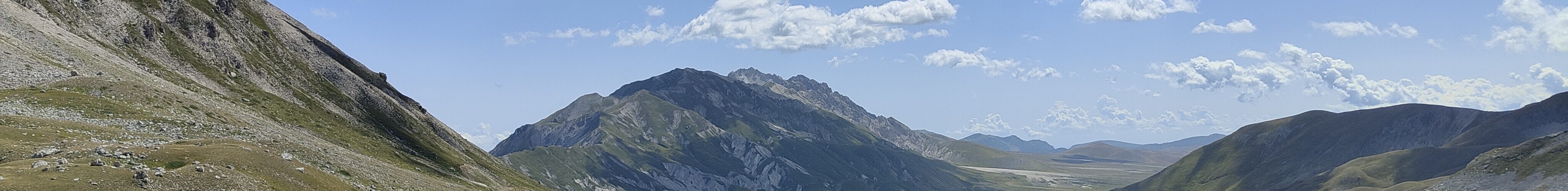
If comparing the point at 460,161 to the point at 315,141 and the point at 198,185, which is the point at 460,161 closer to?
the point at 315,141

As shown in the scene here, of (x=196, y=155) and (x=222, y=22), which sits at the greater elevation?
(x=222, y=22)

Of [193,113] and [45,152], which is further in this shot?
[193,113]

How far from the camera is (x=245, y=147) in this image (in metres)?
81.1

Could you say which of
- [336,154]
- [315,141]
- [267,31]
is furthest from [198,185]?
[267,31]

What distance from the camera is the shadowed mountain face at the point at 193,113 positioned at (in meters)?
68.8

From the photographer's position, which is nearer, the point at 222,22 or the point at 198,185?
the point at 198,185

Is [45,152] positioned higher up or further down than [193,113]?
further down

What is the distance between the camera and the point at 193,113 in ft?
362

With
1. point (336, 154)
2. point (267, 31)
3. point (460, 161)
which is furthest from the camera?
point (267, 31)

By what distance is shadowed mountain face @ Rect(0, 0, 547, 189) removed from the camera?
68.8 m

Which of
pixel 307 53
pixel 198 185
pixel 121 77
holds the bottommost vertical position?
pixel 198 185

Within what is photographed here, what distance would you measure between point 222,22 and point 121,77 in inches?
2717

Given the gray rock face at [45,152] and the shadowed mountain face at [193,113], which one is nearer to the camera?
the gray rock face at [45,152]

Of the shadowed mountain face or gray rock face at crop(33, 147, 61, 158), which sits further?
the shadowed mountain face
